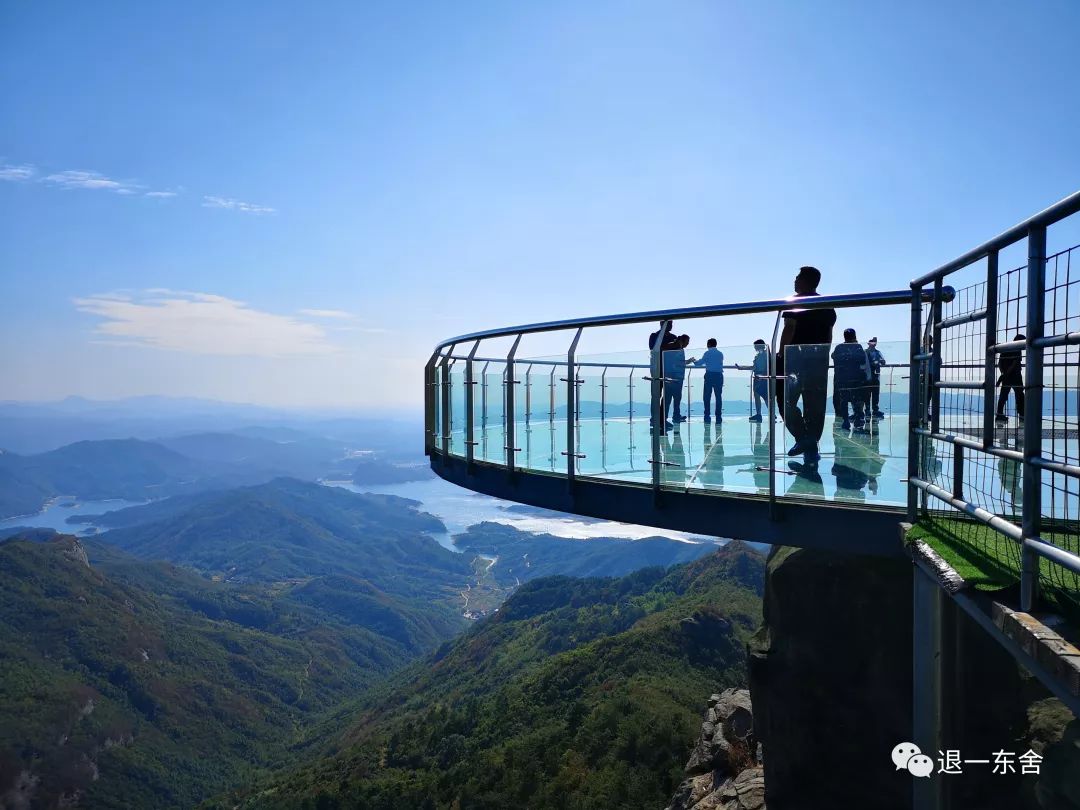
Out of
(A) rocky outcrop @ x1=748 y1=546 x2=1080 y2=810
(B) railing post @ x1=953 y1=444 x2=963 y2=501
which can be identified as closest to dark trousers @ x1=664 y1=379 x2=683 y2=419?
(A) rocky outcrop @ x1=748 y1=546 x2=1080 y2=810

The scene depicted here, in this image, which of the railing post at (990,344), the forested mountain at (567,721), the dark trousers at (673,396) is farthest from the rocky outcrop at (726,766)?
the forested mountain at (567,721)

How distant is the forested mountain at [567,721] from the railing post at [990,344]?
35111 mm

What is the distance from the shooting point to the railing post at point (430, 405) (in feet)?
32.0

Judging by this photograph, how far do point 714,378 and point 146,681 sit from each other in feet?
422

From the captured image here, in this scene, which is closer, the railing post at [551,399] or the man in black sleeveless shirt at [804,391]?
the man in black sleeveless shirt at [804,391]

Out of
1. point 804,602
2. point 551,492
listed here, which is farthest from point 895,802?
point 551,492

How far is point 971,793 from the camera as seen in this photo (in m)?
4.22

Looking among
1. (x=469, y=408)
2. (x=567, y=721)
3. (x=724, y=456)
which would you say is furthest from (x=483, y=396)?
(x=567, y=721)

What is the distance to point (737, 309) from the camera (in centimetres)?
577

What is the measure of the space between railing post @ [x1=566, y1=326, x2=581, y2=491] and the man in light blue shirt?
125 centimetres

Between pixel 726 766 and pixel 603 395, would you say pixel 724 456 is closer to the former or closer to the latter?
pixel 603 395

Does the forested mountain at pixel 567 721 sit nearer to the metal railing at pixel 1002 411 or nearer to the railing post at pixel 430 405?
the railing post at pixel 430 405

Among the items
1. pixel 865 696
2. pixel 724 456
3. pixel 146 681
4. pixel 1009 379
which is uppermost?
pixel 1009 379

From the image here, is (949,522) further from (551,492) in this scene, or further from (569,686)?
(569,686)
